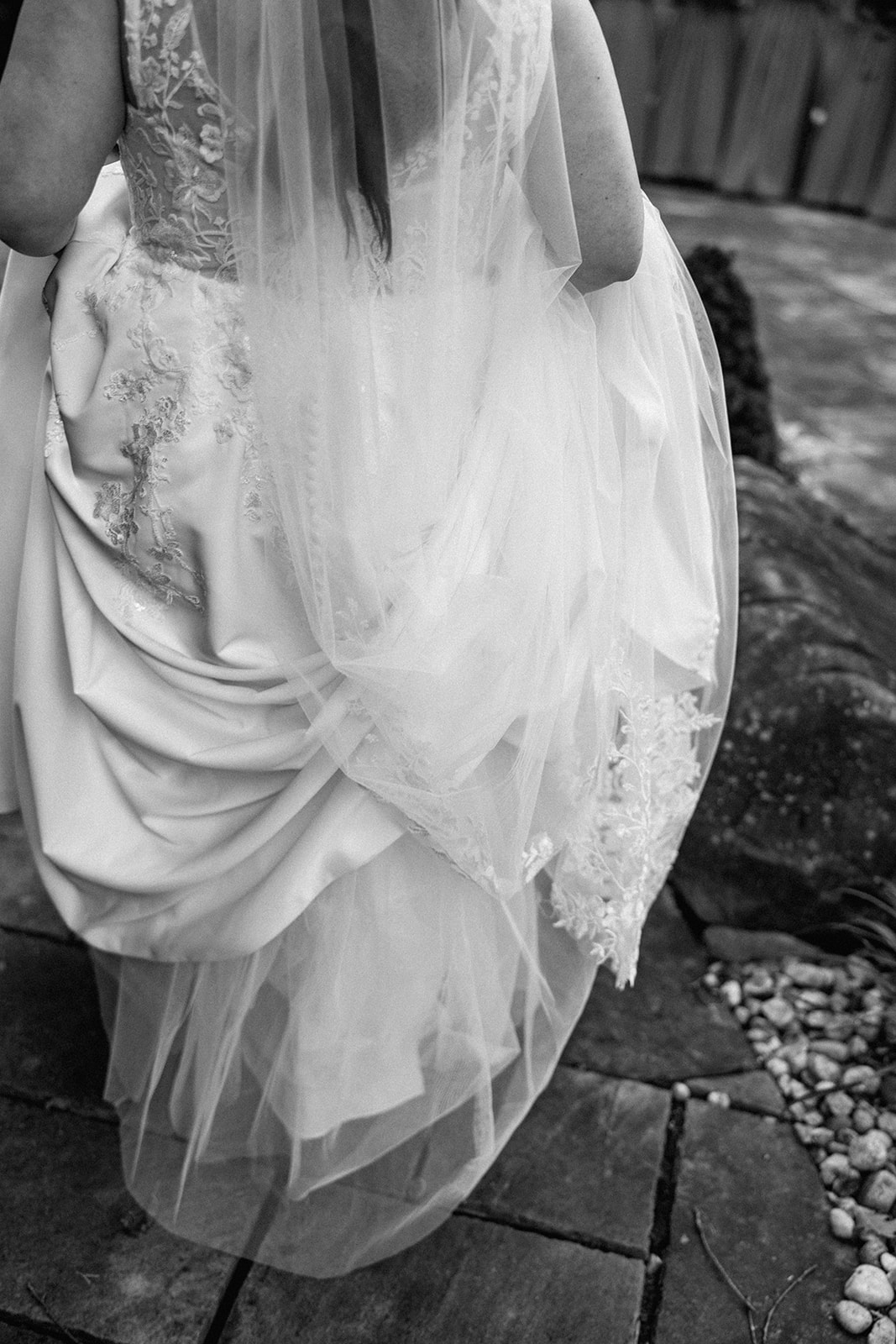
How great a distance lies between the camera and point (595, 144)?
1609 mm

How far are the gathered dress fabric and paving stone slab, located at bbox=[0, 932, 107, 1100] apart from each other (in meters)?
0.20

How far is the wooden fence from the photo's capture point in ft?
35.5

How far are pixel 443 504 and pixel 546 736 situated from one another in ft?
1.18

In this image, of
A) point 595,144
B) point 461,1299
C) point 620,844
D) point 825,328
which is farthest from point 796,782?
point 825,328

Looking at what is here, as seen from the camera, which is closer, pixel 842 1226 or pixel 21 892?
pixel 842 1226

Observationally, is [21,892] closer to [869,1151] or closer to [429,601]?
[429,601]

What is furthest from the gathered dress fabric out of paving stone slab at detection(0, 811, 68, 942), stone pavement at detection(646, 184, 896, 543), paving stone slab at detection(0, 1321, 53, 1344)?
stone pavement at detection(646, 184, 896, 543)

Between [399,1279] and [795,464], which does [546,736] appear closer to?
[399,1279]

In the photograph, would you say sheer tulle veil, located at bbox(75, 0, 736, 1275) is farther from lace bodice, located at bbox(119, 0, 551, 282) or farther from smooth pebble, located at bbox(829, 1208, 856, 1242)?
smooth pebble, located at bbox(829, 1208, 856, 1242)

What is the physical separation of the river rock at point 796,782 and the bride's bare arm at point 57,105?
5.98 feet

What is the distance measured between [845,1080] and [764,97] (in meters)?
10.7

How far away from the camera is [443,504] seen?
5.76 feet

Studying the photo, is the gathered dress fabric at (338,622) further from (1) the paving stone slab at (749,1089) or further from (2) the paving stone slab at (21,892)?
(2) the paving stone slab at (21,892)

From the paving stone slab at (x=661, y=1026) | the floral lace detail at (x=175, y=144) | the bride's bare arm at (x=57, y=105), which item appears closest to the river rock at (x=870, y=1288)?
the paving stone slab at (x=661, y=1026)
